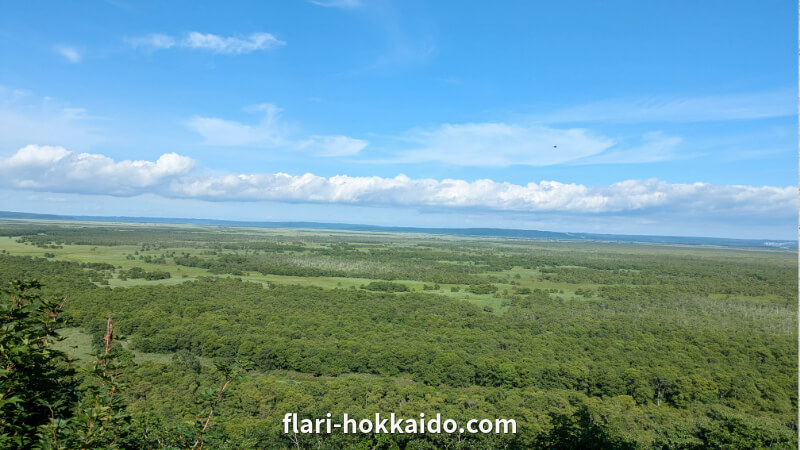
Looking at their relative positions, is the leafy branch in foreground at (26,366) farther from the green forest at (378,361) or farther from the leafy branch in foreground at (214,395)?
the leafy branch in foreground at (214,395)

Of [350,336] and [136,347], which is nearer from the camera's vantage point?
[136,347]

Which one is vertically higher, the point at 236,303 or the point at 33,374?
the point at 33,374

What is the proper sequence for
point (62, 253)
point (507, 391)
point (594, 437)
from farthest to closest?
point (62, 253), point (507, 391), point (594, 437)

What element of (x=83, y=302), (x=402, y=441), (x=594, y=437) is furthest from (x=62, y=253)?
(x=594, y=437)

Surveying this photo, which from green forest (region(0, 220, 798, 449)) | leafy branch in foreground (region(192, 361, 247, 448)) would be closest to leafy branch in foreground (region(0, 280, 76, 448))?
green forest (region(0, 220, 798, 449))

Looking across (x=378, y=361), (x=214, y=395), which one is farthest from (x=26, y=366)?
(x=378, y=361)

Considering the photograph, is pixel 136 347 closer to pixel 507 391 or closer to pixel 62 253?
pixel 507 391

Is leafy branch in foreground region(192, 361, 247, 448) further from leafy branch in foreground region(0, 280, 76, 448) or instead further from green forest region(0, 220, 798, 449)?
leafy branch in foreground region(0, 280, 76, 448)

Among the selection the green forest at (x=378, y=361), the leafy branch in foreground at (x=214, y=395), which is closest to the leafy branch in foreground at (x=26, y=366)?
the green forest at (x=378, y=361)

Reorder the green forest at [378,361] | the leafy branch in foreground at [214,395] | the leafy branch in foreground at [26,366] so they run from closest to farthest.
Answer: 1. the leafy branch in foreground at [26,366]
2. the leafy branch in foreground at [214,395]
3. the green forest at [378,361]

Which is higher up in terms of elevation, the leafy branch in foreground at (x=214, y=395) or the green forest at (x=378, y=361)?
the leafy branch in foreground at (x=214, y=395)
